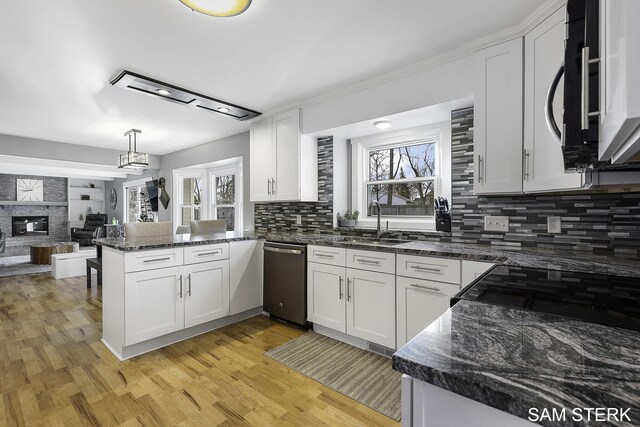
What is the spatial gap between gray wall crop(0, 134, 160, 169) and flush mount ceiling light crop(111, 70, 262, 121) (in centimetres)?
242

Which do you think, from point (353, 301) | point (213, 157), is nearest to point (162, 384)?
point (353, 301)

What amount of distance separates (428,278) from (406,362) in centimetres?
168

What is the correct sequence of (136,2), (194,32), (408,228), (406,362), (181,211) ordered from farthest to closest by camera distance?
(181,211) < (408,228) < (194,32) < (136,2) < (406,362)

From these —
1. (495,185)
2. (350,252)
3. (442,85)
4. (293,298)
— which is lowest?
(293,298)

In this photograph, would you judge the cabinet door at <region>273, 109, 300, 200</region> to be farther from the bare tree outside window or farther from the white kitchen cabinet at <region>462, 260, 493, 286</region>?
the white kitchen cabinet at <region>462, 260, 493, 286</region>

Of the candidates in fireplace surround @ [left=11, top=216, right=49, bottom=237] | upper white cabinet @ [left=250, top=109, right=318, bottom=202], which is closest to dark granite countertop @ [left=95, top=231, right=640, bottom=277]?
upper white cabinet @ [left=250, top=109, right=318, bottom=202]

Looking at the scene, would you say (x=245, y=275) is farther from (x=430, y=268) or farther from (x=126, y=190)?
(x=126, y=190)

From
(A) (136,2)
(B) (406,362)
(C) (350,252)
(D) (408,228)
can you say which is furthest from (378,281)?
(A) (136,2)

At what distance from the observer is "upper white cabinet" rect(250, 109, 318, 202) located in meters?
3.33

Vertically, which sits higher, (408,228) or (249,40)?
(249,40)

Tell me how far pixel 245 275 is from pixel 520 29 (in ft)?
9.74

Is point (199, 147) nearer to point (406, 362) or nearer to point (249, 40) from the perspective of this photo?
point (249, 40)

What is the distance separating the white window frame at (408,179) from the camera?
9.06 ft

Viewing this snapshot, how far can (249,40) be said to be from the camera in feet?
6.95
